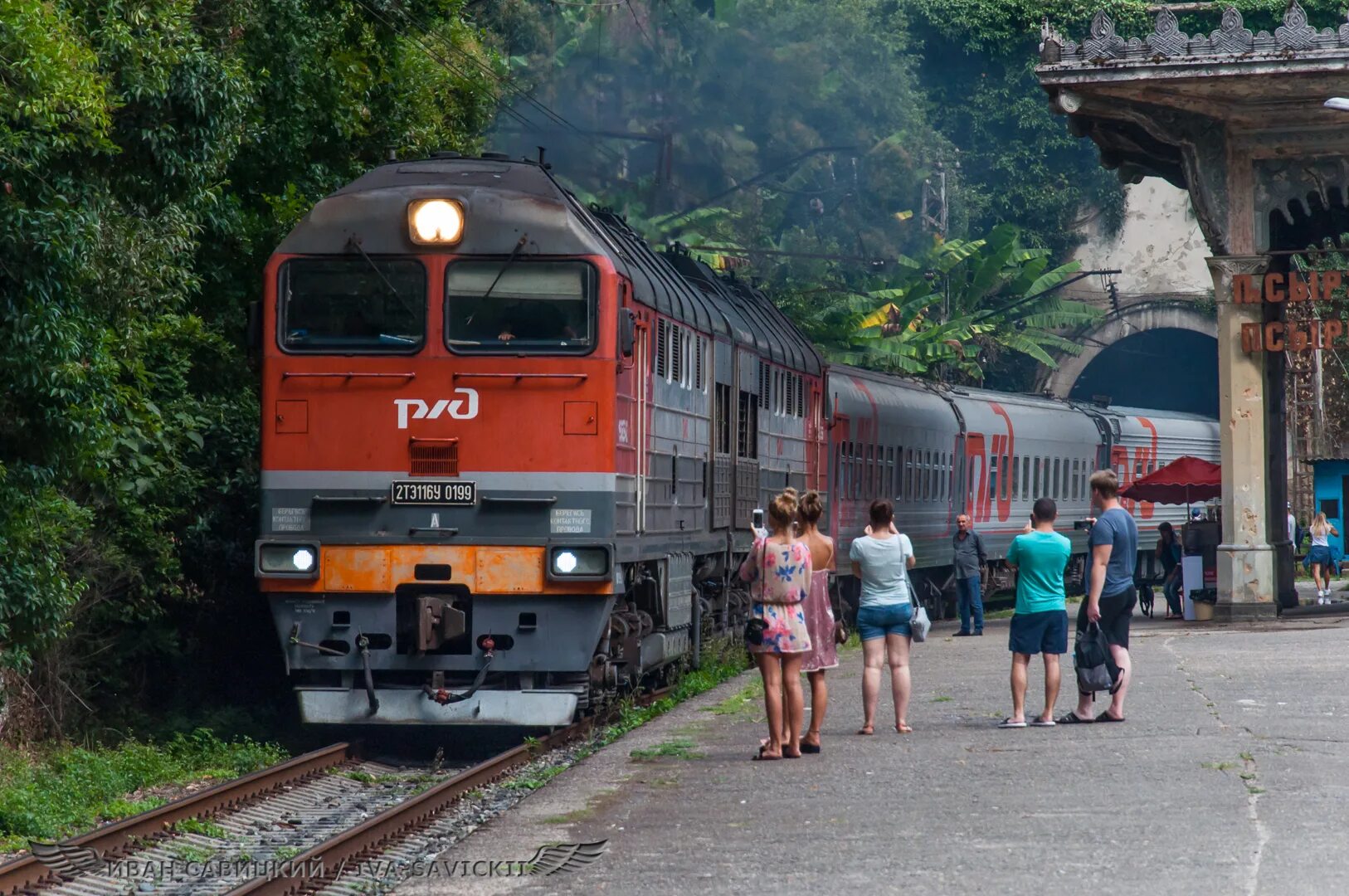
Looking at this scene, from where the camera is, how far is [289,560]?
39.6 feet

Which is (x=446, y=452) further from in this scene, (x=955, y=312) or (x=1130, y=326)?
(x=1130, y=326)

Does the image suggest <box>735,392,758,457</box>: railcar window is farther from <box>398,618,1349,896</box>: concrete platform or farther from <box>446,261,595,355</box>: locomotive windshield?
<box>446,261,595,355</box>: locomotive windshield

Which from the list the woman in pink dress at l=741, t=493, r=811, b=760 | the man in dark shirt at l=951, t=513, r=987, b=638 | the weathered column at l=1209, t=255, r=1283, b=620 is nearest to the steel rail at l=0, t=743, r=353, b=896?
the woman in pink dress at l=741, t=493, r=811, b=760

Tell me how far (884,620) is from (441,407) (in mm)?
3150

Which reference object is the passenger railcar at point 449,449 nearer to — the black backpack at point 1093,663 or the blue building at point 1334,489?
the black backpack at point 1093,663

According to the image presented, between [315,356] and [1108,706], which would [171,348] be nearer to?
[315,356]

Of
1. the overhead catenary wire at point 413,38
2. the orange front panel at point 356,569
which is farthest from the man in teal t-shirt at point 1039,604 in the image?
the overhead catenary wire at point 413,38

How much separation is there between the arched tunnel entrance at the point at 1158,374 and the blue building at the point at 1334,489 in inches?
581

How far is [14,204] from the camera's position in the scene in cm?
993

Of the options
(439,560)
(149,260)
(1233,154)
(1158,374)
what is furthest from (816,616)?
(1158,374)

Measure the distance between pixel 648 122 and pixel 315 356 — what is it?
2612 cm

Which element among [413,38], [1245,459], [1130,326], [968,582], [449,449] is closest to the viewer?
[449,449]

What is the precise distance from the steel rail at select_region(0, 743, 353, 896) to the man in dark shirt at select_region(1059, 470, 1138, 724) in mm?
4915

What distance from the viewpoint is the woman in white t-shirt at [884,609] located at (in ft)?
39.1
